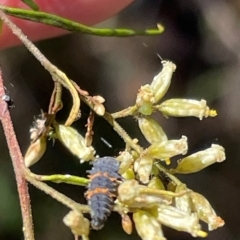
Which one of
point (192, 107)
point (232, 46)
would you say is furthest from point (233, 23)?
point (192, 107)

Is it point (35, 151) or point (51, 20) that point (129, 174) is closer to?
point (35, 151)

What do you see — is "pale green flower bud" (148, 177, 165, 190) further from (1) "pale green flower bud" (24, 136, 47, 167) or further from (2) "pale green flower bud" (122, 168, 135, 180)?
(1) "pale green flower bud" (24, 136, 47, 167)

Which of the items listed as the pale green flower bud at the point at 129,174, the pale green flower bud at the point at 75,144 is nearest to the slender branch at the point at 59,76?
the pale green flower bud at the point at 75,144

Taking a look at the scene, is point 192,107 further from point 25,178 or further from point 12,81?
point 12,81

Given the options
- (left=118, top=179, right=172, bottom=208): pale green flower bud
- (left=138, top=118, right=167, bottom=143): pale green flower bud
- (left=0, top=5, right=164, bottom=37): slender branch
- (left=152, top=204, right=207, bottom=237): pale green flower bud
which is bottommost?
(left=152, top=204, right=207, bottom=237): pale green flower bud

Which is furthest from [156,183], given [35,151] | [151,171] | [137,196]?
[35,151]

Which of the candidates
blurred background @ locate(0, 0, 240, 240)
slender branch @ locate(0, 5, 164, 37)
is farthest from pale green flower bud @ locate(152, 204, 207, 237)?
blurred background @ locate(0, 0, 240, 240)

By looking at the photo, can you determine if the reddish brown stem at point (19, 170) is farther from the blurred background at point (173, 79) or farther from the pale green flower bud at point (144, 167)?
the blurred background at point (173, 79)
